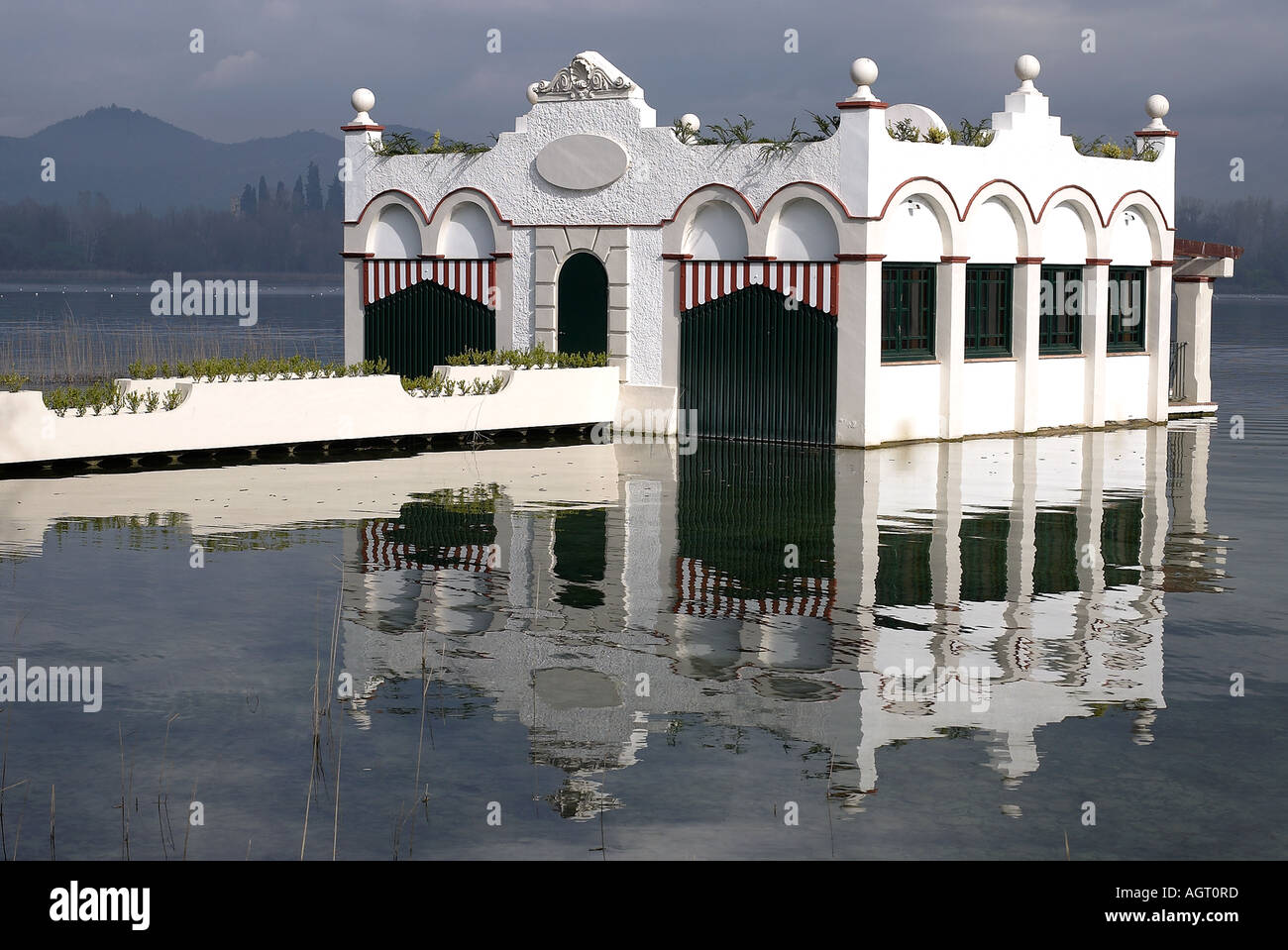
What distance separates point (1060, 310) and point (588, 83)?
8.78 meters

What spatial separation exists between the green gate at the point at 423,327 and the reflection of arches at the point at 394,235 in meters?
0.73

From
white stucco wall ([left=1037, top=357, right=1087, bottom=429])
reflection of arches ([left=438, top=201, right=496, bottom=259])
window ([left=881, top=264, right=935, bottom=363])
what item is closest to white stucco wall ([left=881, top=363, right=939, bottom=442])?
window ([left=881, top=264, right=935, bottom=363])

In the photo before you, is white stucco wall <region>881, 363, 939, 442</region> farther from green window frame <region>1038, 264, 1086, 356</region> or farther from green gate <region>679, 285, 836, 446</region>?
green window frame <region>1038, 264, 1086, 356</region>

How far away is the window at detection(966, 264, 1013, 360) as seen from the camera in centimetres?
2812

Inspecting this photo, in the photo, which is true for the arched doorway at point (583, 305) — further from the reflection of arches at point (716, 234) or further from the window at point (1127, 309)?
the window at point (1127, 309)

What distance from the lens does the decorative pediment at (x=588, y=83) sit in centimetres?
2852

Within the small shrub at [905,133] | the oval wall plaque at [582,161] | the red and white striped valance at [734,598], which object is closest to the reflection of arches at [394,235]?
the oval wall plaque at [582,161]

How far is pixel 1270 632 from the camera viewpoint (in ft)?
41.1

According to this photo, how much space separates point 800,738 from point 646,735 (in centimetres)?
82

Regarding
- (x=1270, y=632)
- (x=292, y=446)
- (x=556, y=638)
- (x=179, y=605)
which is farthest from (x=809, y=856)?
(x=292, y=446)

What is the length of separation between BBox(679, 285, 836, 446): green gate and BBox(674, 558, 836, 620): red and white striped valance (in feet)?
38.2

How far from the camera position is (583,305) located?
29.4m

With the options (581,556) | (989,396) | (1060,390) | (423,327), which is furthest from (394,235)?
(581,556)

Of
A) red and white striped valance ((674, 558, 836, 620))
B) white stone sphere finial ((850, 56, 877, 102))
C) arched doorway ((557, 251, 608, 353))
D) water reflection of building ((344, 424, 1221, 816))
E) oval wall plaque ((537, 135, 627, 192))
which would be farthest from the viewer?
arched doorway ((557, 251, 608, 353))
